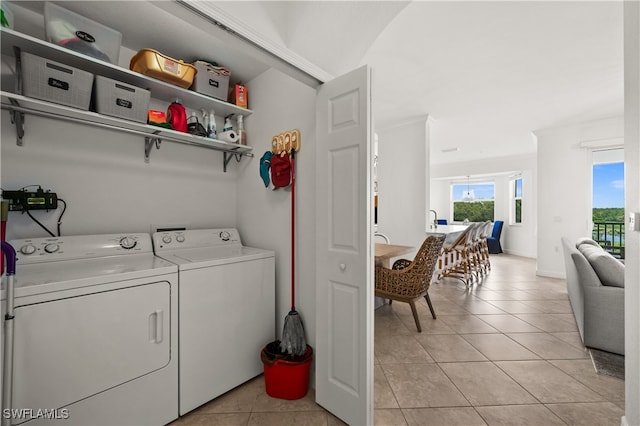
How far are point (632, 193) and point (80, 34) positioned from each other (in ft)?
9.64

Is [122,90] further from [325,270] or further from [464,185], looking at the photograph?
[464,185]

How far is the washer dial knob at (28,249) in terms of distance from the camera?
1.47m

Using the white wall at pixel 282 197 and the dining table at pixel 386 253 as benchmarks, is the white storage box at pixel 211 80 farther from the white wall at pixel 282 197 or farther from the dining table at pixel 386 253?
the dining table at pixel 386 253

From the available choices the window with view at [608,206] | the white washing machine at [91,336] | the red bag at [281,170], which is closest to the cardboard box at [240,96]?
the red bag at [281,170]

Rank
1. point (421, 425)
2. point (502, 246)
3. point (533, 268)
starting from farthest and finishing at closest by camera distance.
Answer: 1. point (502, 246)
2. point (533, 268)
3. point (421, 425)

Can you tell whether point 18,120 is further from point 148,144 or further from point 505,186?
point 505,186

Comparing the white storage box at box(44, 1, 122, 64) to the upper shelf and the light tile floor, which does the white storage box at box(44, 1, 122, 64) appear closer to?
the upper shelf

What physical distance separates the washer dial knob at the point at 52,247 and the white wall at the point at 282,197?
1.20m

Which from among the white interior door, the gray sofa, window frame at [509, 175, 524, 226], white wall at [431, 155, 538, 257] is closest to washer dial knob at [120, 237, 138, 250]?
the white interior door

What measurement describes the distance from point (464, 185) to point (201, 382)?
30.1 ft

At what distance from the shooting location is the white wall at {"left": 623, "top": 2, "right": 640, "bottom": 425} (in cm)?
122

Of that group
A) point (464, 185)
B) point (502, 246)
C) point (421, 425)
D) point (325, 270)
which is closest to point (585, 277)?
point (421, 425)

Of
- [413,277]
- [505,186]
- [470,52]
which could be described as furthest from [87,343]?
[505,186]

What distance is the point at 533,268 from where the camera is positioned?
18.3ft
